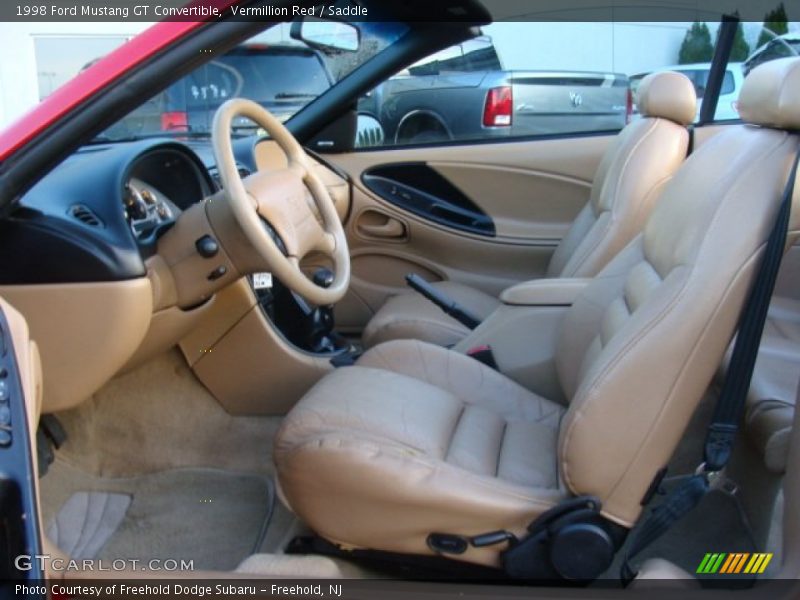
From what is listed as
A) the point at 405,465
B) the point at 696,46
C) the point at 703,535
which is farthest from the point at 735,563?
the point at 696,46

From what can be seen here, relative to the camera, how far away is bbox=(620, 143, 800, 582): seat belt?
→ 1.31m

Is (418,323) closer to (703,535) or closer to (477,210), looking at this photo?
(477,210)

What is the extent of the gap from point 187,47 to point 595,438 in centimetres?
88

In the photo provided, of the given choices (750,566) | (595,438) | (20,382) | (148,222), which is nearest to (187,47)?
(20,382)

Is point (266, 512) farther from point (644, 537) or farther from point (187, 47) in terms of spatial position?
point (187, 47)

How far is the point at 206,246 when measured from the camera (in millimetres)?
2000

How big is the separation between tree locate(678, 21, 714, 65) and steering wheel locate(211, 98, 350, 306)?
1763mm

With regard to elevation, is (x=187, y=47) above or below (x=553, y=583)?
above

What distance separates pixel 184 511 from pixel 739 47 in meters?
2.47

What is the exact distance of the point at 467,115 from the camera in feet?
11.7

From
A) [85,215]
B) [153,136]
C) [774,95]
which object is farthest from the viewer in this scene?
[153,136]

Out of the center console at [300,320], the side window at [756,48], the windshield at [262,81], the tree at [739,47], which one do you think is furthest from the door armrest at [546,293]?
the tree at [739,47]

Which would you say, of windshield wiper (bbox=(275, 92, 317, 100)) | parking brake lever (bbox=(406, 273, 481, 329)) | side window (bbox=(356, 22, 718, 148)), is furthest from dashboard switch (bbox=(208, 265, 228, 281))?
side window (bbox=(356, 22, 718, 148))

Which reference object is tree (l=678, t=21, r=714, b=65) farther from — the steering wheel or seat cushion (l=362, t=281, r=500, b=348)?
the steering wheel
